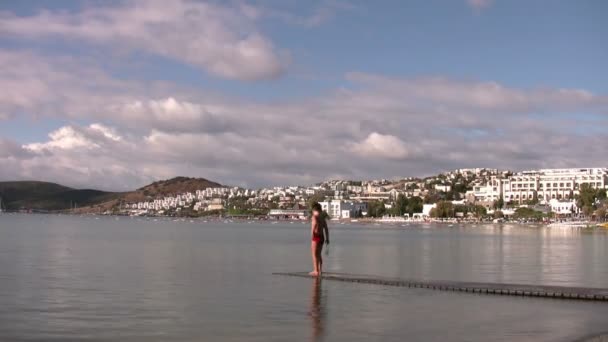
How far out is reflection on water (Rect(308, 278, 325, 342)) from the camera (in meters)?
14.5

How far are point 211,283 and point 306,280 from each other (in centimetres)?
291

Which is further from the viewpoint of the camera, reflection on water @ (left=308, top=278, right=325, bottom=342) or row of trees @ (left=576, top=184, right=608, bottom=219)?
row of trees @ (left=576, top=184, right=608, bottom=219)

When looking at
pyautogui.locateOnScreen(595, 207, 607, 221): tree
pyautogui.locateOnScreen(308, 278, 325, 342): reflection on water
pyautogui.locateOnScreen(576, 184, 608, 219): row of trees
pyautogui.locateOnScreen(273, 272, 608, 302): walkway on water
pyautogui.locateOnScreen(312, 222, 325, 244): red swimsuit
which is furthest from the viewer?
pyautogui.locateOnScreen(576, 184, 608, 219): row of trees

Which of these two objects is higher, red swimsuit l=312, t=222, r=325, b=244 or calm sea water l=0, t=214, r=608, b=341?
red swimsuit l=312, t=222, r=325, b=244

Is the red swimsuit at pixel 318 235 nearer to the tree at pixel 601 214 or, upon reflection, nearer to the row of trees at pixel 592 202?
the tree at pixel 601 214

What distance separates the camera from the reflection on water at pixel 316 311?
47.5 ft

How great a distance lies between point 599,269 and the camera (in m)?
32.6

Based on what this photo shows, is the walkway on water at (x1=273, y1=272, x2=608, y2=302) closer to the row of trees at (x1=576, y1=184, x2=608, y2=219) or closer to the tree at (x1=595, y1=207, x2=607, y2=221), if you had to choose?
the tree at (x1=595, y1=207, x2=607, y2=221)

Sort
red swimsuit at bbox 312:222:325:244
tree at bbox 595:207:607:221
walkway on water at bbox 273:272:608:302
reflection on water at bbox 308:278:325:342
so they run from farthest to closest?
tree at bbox 595:207:607:221, red swimsuit at bbox 312:222:325:244, walkway on water at bbox 273:272:608:302, reflection on water at bbox 308:278:325:342

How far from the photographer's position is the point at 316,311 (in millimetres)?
17125

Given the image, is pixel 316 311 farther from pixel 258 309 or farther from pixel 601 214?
pixel 601 214

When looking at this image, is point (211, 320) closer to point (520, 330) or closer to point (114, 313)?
point (114, 313)

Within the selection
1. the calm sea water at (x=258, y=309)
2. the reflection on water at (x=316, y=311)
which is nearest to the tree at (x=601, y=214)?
the calm sea water at (x=258, y=309)

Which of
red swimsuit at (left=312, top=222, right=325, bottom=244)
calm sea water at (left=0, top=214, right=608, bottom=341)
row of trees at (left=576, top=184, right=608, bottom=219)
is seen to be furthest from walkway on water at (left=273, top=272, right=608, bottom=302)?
row of trees at (left=576, top=184, right=608, bottom=219)
